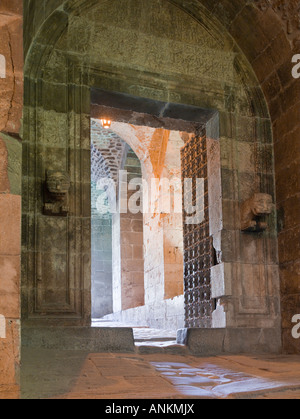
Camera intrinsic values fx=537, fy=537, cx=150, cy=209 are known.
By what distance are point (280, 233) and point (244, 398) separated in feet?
10.6

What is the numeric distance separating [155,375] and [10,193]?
2153 millimetres

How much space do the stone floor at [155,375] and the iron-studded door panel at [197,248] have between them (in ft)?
4.11

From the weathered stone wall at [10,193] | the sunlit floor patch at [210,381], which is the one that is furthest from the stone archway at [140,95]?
the weathered stone wall at [10,193]

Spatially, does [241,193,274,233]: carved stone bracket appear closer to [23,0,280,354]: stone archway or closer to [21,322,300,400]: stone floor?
[23,0,280,354]: stone archway

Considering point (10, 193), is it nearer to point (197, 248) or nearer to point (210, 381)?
point (210, 381)

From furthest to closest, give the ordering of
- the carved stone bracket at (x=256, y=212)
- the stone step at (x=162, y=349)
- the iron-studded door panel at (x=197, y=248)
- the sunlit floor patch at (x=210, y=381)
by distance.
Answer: the iron-studded door panel at (x=197, y=248)
the carved stone bracket at (x=256, y=212)
the stone step at (x=162, y=349)
the sunlit floor patch at (x=210, y=381)

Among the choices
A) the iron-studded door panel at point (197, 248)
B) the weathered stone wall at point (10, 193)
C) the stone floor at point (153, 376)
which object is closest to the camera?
the weathered stone wall at point (10, 193)

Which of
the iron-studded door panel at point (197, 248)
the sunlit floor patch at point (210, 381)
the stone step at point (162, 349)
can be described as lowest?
the sunlit floor patch at point (210, 381)

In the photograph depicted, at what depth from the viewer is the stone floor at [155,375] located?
375cm

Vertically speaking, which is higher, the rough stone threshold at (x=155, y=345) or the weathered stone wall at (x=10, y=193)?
the weathered stone wall at (x=10, y=193)

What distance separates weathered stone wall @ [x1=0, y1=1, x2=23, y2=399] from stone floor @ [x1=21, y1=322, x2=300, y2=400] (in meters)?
0.59

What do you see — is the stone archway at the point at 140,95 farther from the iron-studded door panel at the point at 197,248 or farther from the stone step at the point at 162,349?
the stone step at the point at 162,349
